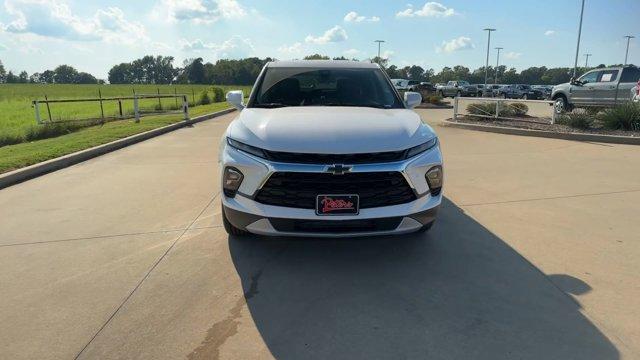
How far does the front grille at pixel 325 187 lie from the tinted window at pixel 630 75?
17.1 metres

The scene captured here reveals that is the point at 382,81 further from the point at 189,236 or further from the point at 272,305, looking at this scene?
the point at 272,305

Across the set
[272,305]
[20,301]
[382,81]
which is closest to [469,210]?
[382,81]

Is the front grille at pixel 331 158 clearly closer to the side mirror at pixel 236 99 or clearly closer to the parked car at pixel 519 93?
the side mirror at pixel 236 99

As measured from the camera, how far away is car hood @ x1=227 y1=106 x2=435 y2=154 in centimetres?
342

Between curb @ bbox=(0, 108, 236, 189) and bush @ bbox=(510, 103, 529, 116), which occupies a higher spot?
bush @ bbox=(510, 103, 529, 116)

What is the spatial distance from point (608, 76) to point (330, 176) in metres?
17.8

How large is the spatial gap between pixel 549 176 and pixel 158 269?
6.01 metres

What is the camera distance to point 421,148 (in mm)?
3662

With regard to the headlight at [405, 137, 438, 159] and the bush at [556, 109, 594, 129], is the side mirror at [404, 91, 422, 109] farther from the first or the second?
the bush at [556, 109, 594, 129]

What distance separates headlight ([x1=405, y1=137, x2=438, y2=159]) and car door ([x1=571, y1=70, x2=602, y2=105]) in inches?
652

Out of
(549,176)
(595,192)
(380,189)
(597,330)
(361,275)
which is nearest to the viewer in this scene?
(597,330)

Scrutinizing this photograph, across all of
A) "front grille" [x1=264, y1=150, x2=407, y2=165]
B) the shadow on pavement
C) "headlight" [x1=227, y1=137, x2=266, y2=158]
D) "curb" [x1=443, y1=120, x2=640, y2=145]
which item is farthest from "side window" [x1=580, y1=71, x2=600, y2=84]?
"headlight" [x1=227, y1=137, x2=266, y2=158]

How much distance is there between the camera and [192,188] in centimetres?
649

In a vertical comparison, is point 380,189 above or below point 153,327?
above
